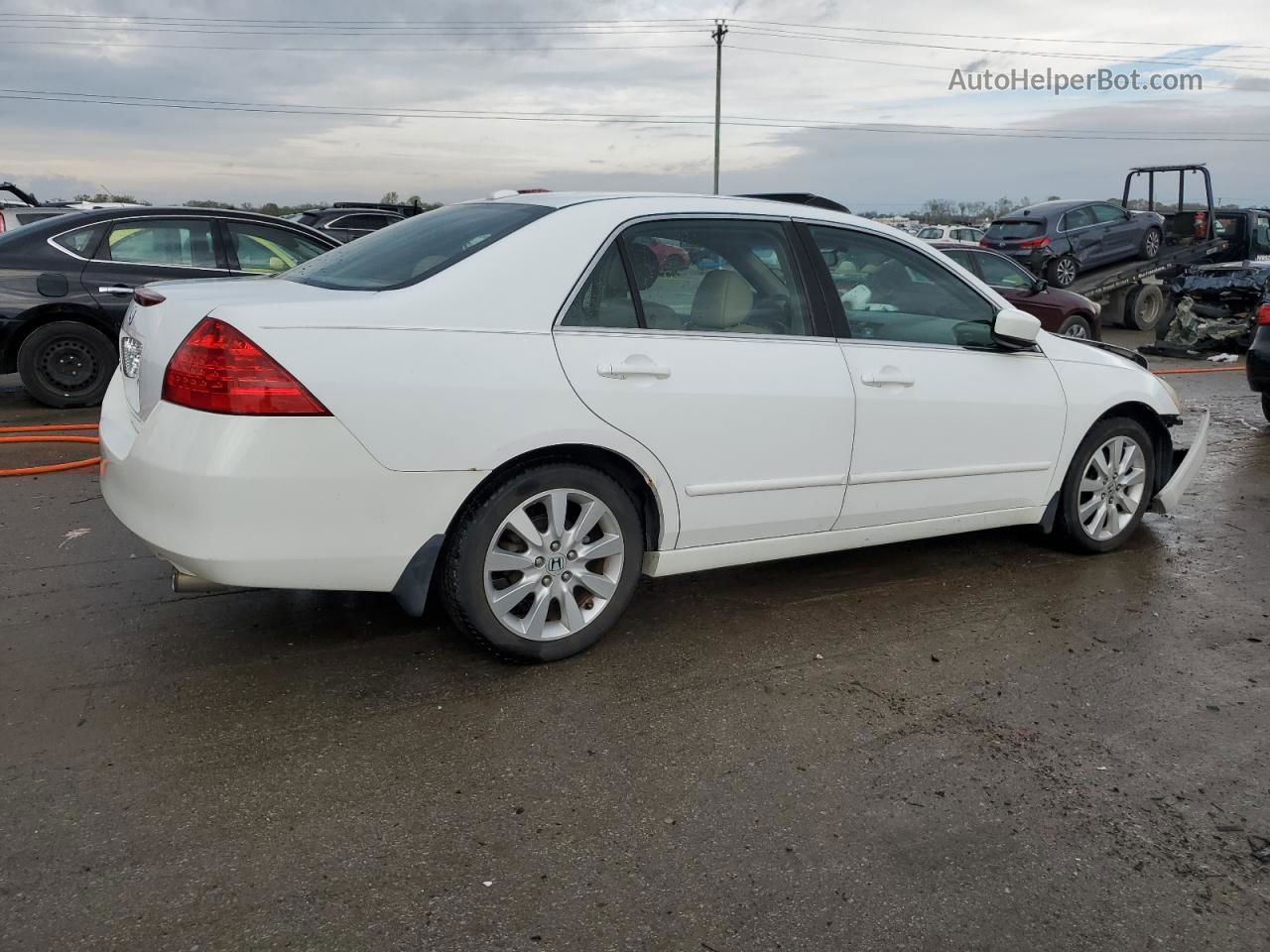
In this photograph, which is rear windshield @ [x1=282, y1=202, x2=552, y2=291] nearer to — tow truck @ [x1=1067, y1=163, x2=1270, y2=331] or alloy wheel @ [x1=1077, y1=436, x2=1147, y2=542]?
alloy wheel @ [x1=1077, y1=436, x2=1147, y2=542]

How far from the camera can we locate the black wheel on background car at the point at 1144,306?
18031 millimetres

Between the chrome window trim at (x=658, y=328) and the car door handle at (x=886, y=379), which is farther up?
the chrome window trim at (x=658, y=328)

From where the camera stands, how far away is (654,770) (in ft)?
10.6

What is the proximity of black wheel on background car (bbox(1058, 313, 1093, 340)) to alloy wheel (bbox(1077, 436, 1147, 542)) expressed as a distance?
854 centimetres

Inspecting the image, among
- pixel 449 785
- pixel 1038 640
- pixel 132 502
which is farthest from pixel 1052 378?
pixel 132 502

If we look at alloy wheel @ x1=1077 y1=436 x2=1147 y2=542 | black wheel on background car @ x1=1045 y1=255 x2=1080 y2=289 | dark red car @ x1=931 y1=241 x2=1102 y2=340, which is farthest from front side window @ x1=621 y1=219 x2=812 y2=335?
black wheel on background car @ x1=1045 y1=255 x2=1080 y2=289

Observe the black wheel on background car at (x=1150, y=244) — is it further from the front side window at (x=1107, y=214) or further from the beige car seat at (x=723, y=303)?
the beige car seat at (x=723, y=303)

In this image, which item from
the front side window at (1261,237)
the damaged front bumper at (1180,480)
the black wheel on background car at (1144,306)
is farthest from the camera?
the front side window at (1261,237)

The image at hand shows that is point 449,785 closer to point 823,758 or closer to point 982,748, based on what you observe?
point 823,758

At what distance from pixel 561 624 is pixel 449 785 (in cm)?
90

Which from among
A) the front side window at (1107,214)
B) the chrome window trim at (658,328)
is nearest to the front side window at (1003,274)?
the front side window at (1107,214)

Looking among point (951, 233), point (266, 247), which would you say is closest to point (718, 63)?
point (951, 233)

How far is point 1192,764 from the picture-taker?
3328 millimetres

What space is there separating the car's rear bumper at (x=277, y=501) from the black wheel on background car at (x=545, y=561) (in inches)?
6.6
